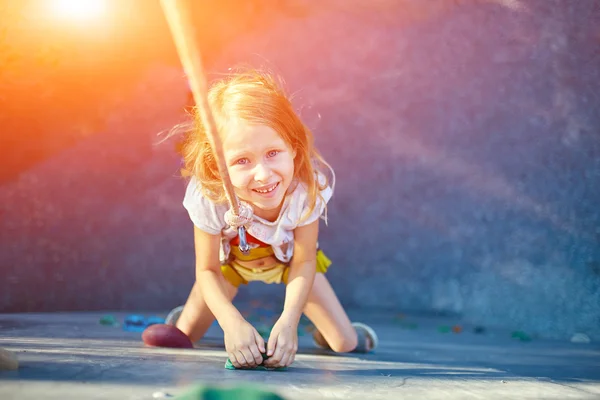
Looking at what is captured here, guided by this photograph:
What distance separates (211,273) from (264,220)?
17 cm

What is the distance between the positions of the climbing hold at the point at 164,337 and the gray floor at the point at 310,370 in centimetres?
4

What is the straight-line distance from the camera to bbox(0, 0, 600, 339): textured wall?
3.10 meters

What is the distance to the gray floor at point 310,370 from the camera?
3.65ft

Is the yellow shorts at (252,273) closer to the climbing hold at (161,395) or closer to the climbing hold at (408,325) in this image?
the climbing hold at (161,395)

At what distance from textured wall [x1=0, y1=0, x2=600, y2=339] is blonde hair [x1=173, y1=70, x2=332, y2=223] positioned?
1.67 m

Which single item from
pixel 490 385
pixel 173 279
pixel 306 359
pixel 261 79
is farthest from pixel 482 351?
pixel 173 279

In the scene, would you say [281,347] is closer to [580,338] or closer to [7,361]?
[7,361]

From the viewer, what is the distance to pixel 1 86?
3102 mm

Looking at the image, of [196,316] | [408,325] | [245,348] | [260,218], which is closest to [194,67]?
[245,348]

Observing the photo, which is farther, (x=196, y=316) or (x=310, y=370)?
(x=196, y=316)

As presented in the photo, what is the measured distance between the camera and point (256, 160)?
149cm

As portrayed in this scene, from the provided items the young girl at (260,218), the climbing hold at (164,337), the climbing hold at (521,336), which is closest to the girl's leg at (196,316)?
the young girl at (260,218)

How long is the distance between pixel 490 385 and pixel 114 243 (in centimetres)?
240

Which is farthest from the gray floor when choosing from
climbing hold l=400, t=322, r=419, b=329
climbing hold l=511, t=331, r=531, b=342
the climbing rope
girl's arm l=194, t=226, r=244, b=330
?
climbing hold l=400, t=322, r=419, b=329
